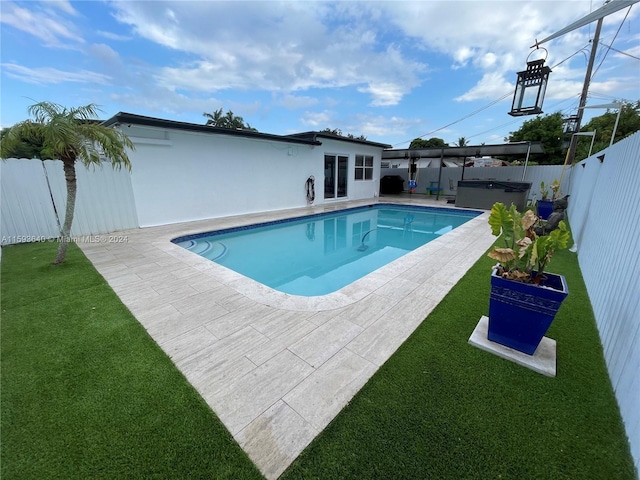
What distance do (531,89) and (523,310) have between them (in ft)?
13.1

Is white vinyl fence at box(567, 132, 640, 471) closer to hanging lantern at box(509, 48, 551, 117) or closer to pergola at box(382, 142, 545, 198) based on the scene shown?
hanging lantern at box(509, 48, 551, 117)

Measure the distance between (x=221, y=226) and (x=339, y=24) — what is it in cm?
761

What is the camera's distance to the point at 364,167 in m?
13.5

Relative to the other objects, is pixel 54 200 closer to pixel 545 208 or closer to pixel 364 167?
pixel 364 167

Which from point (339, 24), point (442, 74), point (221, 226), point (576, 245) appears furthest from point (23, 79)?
point (442, 74)

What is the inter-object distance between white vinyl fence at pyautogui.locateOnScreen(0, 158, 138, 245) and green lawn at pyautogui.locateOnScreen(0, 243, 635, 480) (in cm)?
455

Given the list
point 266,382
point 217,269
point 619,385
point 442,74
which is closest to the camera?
point 619,385

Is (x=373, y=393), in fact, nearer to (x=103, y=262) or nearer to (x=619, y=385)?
(x=619, y=385)

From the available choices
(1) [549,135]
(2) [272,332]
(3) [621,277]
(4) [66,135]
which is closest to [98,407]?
(2) [272,332]

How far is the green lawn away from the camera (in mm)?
1336

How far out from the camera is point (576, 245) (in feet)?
17.1

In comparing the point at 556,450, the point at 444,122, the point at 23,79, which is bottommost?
the point at 556,450

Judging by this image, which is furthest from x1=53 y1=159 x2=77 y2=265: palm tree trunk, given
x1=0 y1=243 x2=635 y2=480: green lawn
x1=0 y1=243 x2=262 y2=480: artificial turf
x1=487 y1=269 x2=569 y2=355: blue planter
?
x1=487 y1=269 x2=569 y2=355: blue planter

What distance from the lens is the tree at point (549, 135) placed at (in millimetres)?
21812
